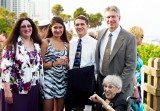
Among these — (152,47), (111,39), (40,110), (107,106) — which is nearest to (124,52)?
(111,39)

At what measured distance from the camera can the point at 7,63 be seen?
3115mm

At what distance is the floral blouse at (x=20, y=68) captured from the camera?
3.13 meters

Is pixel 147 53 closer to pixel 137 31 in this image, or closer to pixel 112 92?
pixel 137 31

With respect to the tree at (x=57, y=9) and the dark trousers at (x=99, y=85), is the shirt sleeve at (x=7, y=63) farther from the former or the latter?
the tree at (x=57, y=9)

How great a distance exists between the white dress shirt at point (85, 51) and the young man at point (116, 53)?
0.16 meters

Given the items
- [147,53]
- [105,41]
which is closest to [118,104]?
[105,41]

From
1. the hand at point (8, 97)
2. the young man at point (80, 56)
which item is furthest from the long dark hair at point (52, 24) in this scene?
the hand at point (8, 97)

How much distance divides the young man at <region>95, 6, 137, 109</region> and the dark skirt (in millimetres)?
901

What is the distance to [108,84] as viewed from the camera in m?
2.93

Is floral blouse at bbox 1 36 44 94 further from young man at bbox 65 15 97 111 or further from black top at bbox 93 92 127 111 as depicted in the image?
black top at bbox 93 92 127 111

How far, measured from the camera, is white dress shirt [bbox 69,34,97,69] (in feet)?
11.3

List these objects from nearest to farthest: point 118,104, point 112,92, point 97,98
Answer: point 97,98 → point 118,104 → point 112,92

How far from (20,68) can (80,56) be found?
33.6 inches

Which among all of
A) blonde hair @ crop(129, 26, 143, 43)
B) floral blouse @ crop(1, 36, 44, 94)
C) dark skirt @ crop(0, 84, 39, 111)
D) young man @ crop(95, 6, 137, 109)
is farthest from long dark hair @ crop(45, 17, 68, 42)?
blonde hair @ crop(129, 26, 143, 43)
